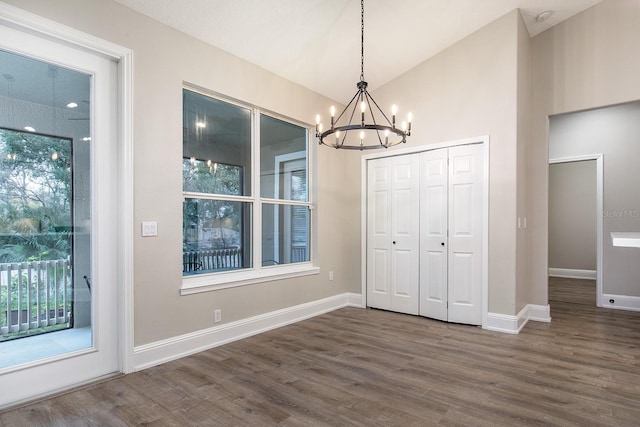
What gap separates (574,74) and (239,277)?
4.50 metres

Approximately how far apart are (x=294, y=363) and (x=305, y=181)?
2353 mm

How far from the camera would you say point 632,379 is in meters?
2.67

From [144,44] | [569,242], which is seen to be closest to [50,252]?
[144,44]

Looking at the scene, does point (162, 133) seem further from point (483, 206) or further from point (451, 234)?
point (483, 206)

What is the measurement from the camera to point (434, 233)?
433cm

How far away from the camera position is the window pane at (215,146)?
133 inches

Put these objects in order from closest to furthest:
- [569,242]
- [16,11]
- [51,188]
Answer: [16,11], [51,188], [569,242]

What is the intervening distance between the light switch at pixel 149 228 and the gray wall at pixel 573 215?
7.58 m

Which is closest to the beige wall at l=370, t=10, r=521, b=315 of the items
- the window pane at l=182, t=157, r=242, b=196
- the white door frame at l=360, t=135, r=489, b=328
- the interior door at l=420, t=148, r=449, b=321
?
the white door frame at l=360, t=135, r=489, b=328

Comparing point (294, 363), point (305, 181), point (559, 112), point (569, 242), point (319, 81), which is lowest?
point (294, 363)

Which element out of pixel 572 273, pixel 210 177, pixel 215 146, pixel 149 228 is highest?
pixel 215 146

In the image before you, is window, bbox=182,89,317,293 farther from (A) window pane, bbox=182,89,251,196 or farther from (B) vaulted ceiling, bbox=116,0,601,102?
(B) vaulted ceiling, bbox=116,0,601,102

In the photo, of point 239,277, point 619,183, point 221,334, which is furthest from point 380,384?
point 619,183

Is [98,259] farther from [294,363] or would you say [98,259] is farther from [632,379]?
[632,379]
